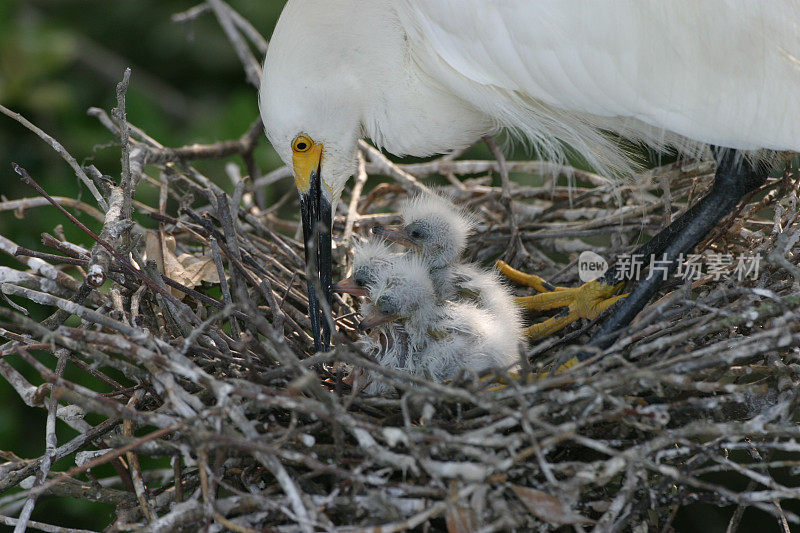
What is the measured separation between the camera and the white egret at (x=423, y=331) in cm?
188

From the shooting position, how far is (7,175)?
304 cm

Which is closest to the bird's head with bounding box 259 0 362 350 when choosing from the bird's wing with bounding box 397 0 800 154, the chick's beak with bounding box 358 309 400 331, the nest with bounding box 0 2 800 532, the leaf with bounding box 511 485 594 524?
the chick's beak with bounding box 358 309 400 331

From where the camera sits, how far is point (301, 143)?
6.56 feet

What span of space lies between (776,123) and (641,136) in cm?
32

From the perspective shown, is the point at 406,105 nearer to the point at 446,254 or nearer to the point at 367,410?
the point at 446,254

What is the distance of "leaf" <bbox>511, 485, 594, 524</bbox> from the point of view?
1318 mm

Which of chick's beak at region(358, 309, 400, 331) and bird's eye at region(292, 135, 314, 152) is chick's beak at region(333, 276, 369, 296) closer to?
chick's beak at region(358, 309, 400, 331)

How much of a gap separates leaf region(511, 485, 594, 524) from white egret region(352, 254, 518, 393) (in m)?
0.51

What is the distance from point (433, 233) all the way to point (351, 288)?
11.9 inches

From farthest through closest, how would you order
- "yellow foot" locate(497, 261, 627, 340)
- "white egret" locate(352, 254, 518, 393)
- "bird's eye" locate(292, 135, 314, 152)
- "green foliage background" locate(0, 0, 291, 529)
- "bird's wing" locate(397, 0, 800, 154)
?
"green foliage background" locate(0, 0, 291, 529)
"yellow foot" locate(497, 261, 627, 340)
"bird's eye" locate(292, 135, 314, 152)
"white egret" locate(352, 254, 518, 393)
"bird's wing" locate(397, 0, 800, 154)

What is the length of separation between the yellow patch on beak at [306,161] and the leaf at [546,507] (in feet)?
3.43

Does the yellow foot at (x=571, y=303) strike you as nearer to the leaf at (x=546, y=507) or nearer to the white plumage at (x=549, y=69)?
the white plumage at (x=549, y=69)

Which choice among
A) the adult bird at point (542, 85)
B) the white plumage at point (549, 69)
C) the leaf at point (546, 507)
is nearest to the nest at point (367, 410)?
the leaf at point (546, 507)

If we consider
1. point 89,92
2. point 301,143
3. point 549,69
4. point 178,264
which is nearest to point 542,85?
point 549,69
